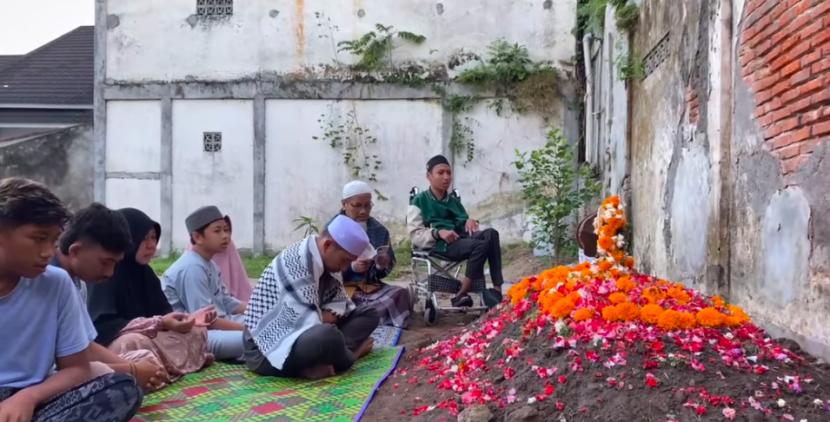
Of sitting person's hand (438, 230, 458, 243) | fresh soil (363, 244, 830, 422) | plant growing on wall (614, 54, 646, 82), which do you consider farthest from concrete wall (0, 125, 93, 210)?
fresh soil (363, 244, 830, 422)

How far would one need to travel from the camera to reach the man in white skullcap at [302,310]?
15.7 ft

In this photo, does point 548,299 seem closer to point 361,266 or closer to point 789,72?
point 789,72

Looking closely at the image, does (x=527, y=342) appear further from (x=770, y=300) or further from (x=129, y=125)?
(x=129, y=125)

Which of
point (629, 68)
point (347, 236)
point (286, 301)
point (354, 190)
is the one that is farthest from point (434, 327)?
point (629, 68)

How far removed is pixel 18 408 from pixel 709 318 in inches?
130

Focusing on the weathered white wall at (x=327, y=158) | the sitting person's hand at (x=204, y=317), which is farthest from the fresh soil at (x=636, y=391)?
the weathered white wall at (x=327, y=158)

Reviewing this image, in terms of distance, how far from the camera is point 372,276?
6.78m

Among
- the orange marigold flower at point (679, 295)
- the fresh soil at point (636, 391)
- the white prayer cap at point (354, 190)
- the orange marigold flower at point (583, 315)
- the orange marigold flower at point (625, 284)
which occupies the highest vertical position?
the white prayer cap at point (354, 190)

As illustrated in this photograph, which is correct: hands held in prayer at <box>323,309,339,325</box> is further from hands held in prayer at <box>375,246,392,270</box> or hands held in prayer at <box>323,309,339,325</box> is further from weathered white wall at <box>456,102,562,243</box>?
weathered white wall at <box>456,102,562,243</box>

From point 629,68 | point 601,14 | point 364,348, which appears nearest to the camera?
point 364,348

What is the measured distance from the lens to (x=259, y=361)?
5031 millimetres

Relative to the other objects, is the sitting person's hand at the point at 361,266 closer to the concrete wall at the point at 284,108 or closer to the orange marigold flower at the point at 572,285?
the orange marigold flower at the point at 572,285

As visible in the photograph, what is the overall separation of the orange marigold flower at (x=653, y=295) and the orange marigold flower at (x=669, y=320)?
264 mm

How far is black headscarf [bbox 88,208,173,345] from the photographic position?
474cm
